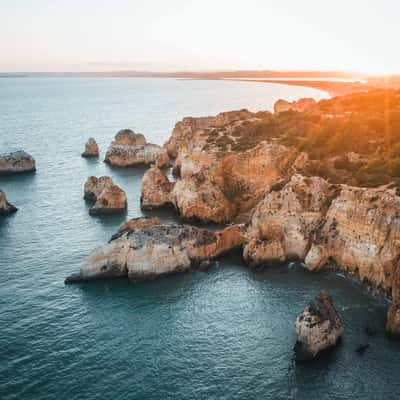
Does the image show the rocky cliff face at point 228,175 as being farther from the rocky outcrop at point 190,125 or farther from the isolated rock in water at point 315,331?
the rocky outcrop at point 190,125

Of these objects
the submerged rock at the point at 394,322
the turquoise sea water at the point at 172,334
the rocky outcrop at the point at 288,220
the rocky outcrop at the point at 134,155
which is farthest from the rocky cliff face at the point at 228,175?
the rocky outcrop at the point at 134,155

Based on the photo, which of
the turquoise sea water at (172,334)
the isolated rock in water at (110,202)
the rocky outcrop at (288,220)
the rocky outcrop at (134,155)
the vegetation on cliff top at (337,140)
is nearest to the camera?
the turquoise sea water at (172,334)

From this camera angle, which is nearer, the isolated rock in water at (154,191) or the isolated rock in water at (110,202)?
the isolated rock in water at (110,202)

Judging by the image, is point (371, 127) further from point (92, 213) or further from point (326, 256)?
point (92, 213)

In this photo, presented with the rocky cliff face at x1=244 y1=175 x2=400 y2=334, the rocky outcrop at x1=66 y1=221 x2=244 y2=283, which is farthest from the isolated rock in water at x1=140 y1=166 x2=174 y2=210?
the rocky outcrop at x1=66 y1=221 x2=244 y2=283

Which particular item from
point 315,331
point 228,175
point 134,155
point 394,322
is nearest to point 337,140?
point 228,175

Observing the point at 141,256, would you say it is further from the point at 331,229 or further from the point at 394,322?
the point at 394,322

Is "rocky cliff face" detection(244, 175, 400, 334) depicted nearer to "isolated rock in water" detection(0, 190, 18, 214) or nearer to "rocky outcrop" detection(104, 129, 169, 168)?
"isolated rock in water" detection(0, 190, 18, 214)
